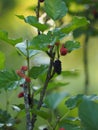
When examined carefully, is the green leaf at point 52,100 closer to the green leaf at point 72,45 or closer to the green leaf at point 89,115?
the green leaf at point 72,45

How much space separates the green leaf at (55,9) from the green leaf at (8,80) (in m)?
0.19

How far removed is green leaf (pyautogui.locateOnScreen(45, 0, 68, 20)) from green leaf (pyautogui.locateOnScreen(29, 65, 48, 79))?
0.45 feet

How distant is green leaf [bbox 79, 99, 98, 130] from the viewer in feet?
2.89

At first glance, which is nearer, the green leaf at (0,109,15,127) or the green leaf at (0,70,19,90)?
the green leaf at (0,70,19,90)

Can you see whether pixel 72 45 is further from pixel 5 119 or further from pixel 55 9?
pixel 5 119

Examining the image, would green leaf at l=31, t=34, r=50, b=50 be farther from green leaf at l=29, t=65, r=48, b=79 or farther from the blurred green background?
the blurred green background

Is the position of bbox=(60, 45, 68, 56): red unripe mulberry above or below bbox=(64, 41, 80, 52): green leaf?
below

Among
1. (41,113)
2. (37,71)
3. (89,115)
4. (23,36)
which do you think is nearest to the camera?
(89,115)

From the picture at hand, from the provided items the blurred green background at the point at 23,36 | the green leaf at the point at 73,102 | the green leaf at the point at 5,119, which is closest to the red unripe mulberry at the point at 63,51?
the green leaf at the point at 73,102

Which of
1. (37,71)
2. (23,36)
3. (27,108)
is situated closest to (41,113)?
(27,108)

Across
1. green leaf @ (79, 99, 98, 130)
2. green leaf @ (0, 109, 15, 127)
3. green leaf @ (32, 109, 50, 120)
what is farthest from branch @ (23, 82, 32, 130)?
green leaf @ (79, 99, 98, 130)

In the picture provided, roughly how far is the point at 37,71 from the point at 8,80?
3.6 inches

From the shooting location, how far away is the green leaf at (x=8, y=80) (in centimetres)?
119

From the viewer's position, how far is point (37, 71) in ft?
4.13
